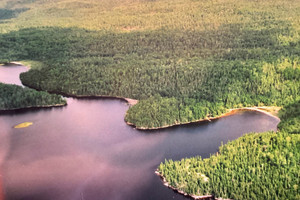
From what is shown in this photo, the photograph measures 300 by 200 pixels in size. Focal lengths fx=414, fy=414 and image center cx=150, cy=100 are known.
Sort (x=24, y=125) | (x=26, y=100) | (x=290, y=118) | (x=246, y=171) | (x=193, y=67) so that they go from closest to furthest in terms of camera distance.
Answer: (x=246, y=171) → (x=290, y=118) → (x=24, y=125) → (x=26, y=100) → (x=193, y=67)

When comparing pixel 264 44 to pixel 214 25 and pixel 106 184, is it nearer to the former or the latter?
pixel 214 25

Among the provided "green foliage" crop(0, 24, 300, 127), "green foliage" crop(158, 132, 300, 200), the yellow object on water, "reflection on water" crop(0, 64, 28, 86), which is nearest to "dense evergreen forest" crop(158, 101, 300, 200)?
"green foliage" crop(158, 132, 300, 200)

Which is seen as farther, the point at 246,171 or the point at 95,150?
the point at 95,150

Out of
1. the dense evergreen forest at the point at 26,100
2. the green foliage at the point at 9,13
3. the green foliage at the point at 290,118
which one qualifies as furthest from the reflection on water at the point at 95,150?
the green foliage at the point at 9,13

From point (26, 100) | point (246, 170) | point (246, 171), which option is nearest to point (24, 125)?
point (26, 100)

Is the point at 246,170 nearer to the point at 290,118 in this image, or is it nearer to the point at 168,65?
the point at 290,118

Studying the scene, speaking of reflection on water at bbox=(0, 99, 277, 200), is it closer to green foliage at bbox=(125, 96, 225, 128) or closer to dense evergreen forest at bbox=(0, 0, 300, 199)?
green foliage at bbox=(125, 96, 225, 128)

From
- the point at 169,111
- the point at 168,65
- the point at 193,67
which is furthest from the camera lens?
the point at 168,65
